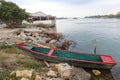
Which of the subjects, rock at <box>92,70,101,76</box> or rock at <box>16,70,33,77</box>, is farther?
rock at <box>92,70,101,76</box>

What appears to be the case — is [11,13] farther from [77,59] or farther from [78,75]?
[78,75]

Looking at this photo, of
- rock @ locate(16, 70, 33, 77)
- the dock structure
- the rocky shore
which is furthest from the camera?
the dock structure

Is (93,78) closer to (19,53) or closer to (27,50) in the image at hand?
(27,50)

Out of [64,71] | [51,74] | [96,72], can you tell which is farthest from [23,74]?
[96,72]

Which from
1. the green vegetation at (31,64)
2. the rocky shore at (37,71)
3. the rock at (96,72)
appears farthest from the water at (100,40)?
the green vegetation at (31,64)

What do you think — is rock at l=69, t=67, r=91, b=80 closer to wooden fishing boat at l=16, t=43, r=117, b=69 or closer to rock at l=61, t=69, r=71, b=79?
rock at l=61, t=69, r=71, b=79

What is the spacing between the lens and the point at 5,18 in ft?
85.5

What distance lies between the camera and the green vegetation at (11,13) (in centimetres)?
2539

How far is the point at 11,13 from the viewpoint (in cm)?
2580

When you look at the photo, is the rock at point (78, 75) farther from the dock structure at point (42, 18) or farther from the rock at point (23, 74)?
the dock structure at point (42, 18)

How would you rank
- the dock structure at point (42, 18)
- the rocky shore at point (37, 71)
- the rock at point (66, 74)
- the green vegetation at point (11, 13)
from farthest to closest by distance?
the dock structure at point (42, 18) → the green vegetation at point (11, 13) → the rock at point (66, 74) → the rocky shore at point (37, 71)

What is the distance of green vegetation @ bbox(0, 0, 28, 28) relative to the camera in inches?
1000

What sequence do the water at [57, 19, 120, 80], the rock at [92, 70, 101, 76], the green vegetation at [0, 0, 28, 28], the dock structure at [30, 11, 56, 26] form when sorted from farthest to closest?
the dock structure at [30, 11, 56, 26] < the green vegetation at [0, 0, 28, 28] < the water at [57, 19, 120, 80] < the rock at [92, 70, 101, 76]

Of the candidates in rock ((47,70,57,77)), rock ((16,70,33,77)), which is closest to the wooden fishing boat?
rock ((47,70,57,77))
